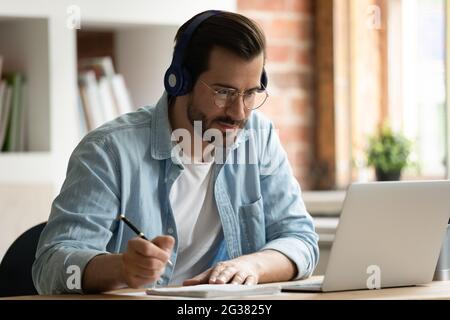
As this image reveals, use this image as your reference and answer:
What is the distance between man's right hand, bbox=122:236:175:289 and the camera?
154cm

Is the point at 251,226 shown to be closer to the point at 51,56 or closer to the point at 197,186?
the point at 197,186

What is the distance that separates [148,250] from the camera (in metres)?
1.54

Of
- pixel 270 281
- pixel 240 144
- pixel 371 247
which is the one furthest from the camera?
pixel 240 144

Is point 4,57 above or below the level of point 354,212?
above

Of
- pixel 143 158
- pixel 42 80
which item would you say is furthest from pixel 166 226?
pixel 42 80

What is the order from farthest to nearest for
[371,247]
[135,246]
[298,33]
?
[298,33] → [371,247] → [135,246]

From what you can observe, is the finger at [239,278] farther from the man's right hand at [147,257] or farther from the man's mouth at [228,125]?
the man's mouth at [228,125]

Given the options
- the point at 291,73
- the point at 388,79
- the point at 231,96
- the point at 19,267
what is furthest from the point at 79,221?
the point at 388,79

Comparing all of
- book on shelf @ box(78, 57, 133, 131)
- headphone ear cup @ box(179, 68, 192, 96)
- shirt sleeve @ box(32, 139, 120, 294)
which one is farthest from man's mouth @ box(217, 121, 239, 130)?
book on shelf @ box(78, 57, 133, 131)

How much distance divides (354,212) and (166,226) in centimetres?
48

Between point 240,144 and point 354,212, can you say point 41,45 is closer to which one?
point 240,144

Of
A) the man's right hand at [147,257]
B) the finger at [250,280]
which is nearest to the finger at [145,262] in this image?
the man's right hand at [147,257]

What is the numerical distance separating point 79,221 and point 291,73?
79.5 inches

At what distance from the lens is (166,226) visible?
6.40ft
